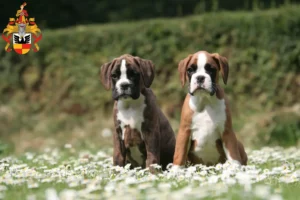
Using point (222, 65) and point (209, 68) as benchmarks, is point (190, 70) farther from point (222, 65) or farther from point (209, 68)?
point (222, 65)

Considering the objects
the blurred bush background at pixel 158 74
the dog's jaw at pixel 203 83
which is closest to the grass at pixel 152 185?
the dog's jaw at pixel 203 83

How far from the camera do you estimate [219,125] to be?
6203 millimetres

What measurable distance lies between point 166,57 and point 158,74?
39 centimetres

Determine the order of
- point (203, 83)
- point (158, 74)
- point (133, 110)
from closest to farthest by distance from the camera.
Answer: point (203, 83)
point (133, 110)
point (158, 74)

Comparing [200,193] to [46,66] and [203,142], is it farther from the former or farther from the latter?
[46,66]

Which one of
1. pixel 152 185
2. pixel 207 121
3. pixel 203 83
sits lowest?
pixel 152 185

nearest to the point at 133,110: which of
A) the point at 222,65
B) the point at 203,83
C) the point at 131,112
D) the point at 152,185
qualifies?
the point at 131,112

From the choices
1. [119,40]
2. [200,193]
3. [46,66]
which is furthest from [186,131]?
[46,66]

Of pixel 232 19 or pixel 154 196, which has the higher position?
pixel 232 19

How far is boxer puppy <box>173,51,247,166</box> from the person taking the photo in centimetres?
618

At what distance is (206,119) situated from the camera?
623 cm

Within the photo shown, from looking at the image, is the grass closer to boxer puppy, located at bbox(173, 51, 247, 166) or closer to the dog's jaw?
boxer puppy, located at bbox(173, 51, 247, 166)

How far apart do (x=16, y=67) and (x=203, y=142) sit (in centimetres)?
796

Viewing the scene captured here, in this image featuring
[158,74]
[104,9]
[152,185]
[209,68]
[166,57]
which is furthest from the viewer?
[104,9]
